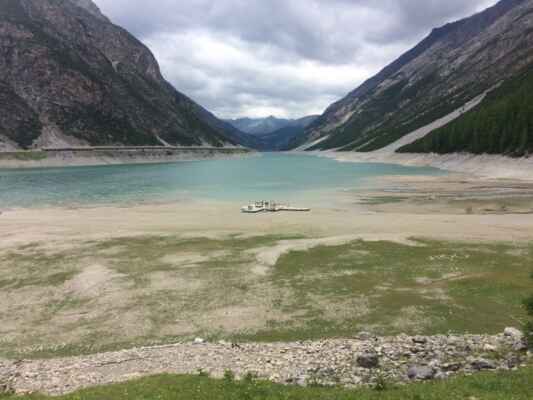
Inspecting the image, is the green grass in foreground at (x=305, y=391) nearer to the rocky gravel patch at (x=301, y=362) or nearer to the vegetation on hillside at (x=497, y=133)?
the rocky gravel patch at (x=301, y=362)

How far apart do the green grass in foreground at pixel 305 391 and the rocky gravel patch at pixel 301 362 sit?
1101 millimetres

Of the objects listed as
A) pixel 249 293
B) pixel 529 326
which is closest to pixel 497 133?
pixel 249 293

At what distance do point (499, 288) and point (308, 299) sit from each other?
35.3 feet

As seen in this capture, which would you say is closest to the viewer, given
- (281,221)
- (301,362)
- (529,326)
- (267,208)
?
(301,362)

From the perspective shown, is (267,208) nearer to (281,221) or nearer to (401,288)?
(281,221)

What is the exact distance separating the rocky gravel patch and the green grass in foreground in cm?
110

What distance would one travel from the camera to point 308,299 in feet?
75.6

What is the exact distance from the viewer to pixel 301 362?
1538 cm

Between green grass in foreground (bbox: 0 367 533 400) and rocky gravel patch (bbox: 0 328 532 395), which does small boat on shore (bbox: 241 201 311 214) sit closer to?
rocky gravel patch (bbox: 0 328 532 395)

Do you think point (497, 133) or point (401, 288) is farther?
point (497, 133)

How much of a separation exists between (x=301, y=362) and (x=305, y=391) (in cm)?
299

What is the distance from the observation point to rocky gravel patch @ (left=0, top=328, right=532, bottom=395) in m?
14.3

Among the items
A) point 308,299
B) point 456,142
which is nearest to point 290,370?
point 308,299

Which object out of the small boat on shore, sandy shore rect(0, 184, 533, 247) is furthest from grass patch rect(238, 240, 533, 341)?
the small boat on shore
